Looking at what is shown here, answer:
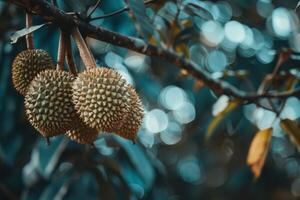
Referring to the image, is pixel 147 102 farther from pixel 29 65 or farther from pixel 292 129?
pixel 29 65

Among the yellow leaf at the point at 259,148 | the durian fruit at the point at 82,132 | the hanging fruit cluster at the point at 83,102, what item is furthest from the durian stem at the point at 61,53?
the yellow leaf at the point at 259,148

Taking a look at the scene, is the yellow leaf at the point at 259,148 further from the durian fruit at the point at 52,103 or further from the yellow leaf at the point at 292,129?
the durian fruit at the point at 52,103

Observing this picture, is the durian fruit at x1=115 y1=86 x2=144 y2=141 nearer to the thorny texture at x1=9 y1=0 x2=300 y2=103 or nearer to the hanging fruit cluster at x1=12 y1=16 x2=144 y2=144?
the hanging fruit cluster at x1=12 y1=16 x2=144 y2=144

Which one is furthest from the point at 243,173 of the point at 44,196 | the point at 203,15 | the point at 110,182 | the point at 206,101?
the point at 203,15

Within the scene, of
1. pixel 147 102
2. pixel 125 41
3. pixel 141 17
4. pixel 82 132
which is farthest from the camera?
pixel 147 102

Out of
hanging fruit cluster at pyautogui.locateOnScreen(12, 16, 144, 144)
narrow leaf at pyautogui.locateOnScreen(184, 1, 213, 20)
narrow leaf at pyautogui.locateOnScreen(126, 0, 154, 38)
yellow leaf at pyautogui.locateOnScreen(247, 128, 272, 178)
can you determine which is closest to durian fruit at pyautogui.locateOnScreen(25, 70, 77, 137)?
hanging fruit cluster at pyautogui.locateOnScreen(12, 16, 144, 144)

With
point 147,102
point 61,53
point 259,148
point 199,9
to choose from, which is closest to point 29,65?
point 61,53

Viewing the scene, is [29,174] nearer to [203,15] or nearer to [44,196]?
[44,196]
